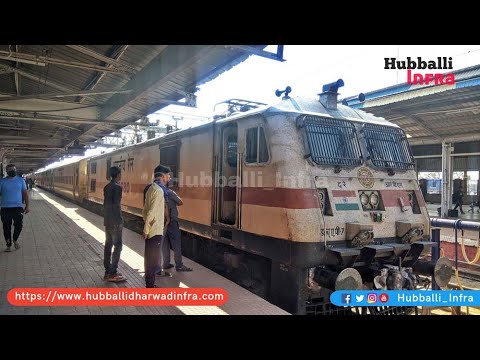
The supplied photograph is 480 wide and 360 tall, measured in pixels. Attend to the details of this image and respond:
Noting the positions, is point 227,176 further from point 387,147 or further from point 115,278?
point 387,147

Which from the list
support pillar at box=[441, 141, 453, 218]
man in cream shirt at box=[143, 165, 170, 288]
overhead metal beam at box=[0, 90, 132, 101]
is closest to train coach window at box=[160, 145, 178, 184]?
overhead metal beam at box=[0, 90, 132, 101]

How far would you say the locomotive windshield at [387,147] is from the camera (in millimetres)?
5867

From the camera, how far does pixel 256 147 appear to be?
551 cm

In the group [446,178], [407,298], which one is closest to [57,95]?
[407,298]

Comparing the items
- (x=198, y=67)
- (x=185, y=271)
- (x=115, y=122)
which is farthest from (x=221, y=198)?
(x=115, y=122)

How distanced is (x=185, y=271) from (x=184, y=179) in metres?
2.21

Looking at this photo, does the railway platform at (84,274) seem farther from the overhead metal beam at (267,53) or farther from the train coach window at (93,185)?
the train coach window at (93,185)

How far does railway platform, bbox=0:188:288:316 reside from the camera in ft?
14.4

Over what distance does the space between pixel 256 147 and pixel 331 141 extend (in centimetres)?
112

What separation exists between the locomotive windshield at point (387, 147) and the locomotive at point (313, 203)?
2 cm

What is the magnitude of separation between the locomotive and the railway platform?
0.63m

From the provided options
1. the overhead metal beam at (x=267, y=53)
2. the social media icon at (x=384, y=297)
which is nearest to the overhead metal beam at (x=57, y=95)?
the overhead metal beam at (x=267, y=53)

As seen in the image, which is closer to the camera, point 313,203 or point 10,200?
point 313,203

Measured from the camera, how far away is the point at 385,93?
1079cm
